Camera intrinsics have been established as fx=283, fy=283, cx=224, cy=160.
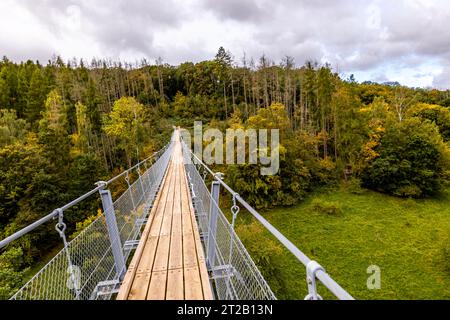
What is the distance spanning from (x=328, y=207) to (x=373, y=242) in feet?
11.2

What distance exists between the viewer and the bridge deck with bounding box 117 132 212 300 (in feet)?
7.78

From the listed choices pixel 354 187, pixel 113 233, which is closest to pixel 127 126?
pixel 354 187

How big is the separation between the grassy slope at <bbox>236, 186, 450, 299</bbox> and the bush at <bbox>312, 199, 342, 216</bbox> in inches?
12.7

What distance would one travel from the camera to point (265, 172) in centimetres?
1758

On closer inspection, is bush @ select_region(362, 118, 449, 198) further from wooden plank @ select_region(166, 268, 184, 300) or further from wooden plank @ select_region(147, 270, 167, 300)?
wooden plank @ select_region(147, 270, 167, 300)

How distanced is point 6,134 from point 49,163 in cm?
450

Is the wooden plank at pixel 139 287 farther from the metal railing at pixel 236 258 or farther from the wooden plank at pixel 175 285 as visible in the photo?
the metal railing at pixel 236 258

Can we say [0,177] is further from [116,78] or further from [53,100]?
[116,78]

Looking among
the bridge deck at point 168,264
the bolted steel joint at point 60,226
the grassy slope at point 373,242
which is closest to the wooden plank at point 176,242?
the bridge deck at point 168,264

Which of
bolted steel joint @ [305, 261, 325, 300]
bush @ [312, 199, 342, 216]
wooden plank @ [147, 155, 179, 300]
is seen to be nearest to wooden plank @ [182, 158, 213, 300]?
wooden plank @ [147, 155, 179, 300]

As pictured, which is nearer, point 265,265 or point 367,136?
point 265,265

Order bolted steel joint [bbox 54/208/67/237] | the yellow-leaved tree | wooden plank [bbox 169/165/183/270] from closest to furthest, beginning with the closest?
bolted steel joint [bbox 54/208/67/237]
wooden plank [bbox 169/165/183/270]
the yellow-leaved tree

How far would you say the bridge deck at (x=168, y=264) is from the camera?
2.37 meters
